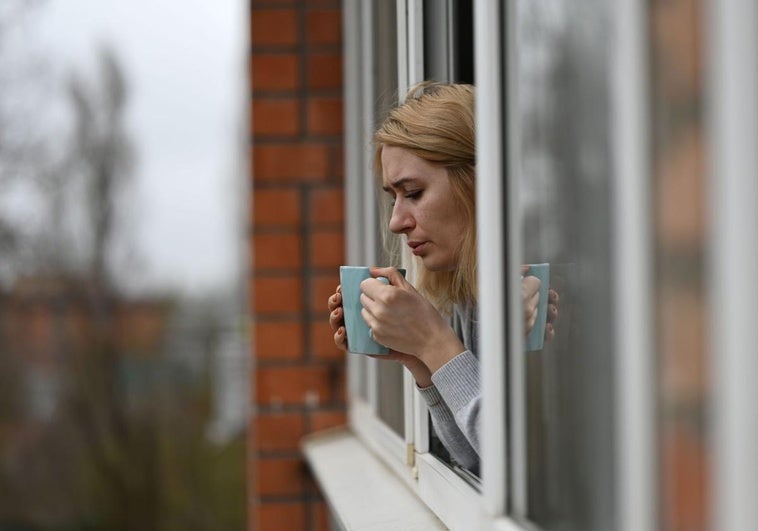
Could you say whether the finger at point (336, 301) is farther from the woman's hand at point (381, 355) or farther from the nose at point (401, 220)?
the nose at point (401, 220)

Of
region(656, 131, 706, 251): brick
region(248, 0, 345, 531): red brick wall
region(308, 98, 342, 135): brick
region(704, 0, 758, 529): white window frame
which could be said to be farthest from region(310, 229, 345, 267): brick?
region(704, 0, 758, 529): white window frame

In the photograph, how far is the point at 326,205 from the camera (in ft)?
9.44

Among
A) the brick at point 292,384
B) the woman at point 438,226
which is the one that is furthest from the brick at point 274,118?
the woman at point 438,226

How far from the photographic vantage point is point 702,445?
0.64 meters

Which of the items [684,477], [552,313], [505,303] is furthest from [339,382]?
[684,477]

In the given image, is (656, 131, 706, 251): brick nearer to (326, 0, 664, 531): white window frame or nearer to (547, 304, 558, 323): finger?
(326, 0, 664, 531): white window frame

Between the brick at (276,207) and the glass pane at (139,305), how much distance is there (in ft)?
13.0

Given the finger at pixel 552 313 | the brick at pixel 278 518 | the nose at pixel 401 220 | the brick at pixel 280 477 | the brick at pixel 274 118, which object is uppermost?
the brick at pixel 274 118

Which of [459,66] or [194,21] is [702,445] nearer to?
[459,66]

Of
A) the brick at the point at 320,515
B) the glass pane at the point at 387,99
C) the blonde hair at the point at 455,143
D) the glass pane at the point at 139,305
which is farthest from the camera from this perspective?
the glass pane at the point at 139,305

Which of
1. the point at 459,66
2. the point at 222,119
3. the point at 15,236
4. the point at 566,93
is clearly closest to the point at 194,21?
the point at 222,119

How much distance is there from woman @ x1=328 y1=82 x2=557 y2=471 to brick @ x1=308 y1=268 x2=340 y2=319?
1314 mm

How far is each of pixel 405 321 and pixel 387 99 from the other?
678mm

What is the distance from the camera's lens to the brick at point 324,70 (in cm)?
288
